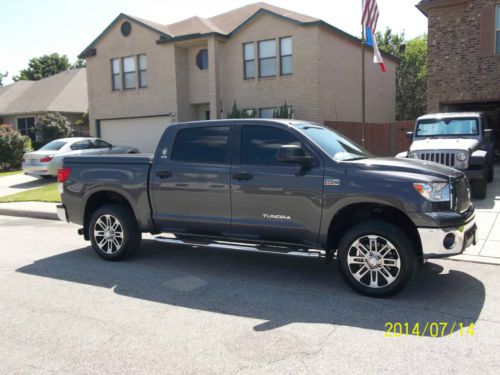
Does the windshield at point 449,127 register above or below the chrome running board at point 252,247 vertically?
above

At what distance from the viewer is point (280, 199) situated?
5.58 meters

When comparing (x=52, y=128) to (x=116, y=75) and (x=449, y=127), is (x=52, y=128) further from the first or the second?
(x=449, y=127)

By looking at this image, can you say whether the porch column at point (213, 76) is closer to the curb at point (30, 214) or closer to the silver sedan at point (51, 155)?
the silver sedan at point (51, 155)

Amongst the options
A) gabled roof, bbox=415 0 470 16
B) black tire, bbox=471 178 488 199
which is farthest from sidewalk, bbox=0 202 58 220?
gabled roof, bbox=415 0 470 16

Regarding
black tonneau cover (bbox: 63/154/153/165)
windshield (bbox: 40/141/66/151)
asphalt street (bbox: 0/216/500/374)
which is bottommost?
asphalt street (bbox: 0/216/500/374)

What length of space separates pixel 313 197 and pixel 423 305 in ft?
5.21

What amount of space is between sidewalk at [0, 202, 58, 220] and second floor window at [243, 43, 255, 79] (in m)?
11.5

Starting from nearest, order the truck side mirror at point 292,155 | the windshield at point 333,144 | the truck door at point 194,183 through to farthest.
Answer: the truck side mirror at point 292,155, the windshield at point 333,144, the truck door at point 194,183

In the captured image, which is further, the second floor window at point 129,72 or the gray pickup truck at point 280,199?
the second floor window at point 129,72

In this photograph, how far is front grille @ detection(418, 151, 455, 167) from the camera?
10617 millimetres

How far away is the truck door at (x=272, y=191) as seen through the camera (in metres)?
5.44

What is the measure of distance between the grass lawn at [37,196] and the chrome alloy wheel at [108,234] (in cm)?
693

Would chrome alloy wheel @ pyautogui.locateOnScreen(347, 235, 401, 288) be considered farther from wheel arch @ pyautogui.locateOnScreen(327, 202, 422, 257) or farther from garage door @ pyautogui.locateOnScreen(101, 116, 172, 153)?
garage door @ pyautogui.locateOnScreen(101, 116, 172, 153)

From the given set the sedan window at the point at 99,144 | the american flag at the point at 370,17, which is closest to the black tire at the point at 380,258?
A: the american flag at the point at 370,17
